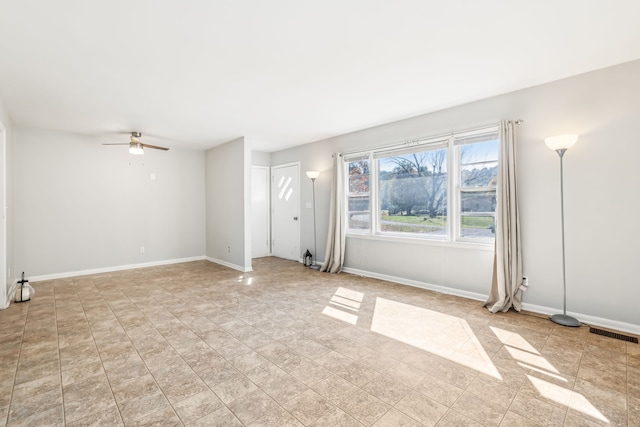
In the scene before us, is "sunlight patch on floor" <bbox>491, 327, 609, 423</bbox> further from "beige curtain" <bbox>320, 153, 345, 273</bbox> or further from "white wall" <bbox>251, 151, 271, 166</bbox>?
"white wall" <bbox>251, 151, 271, 166</bbox>

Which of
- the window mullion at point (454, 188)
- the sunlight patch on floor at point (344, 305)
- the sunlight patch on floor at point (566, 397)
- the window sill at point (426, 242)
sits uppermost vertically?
the window mullion at point (454, 188)

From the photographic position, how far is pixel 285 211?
7004 mm

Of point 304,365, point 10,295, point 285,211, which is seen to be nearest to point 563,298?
point 304,365

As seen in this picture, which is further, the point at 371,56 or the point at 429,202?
the point at 429,202

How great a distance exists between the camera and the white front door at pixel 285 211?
6.73 m

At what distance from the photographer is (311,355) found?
8.32ft

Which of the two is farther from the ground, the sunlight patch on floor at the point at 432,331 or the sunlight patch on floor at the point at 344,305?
the sunlight patch on floor at the point at 344,305

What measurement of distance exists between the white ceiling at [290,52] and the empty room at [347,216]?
2 centimetres

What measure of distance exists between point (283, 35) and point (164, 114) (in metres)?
2.72

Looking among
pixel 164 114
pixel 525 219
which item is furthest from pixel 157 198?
pixel 525 219

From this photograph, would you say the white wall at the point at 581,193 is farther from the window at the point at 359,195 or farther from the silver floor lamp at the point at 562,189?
the window at the point at 359,195

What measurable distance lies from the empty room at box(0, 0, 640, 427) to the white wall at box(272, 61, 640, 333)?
0.02 meters

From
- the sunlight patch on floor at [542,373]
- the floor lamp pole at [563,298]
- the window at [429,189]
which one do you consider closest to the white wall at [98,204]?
the window at [429,189]

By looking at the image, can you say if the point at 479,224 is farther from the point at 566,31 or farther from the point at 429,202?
the point at 566,31
